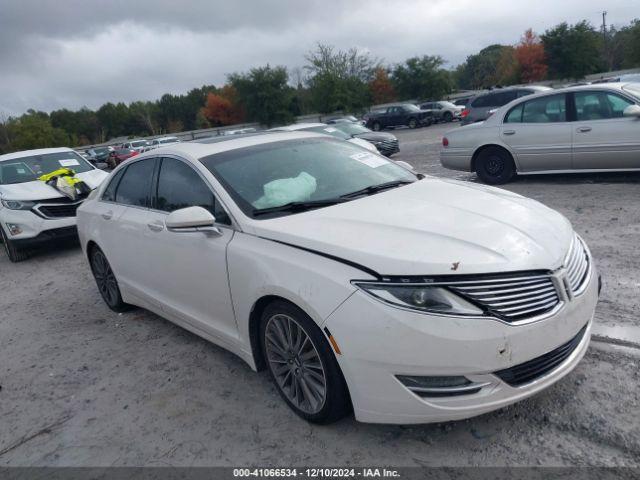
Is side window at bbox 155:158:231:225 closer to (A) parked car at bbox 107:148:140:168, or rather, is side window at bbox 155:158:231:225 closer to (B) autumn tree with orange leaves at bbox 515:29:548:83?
(A) parked car at bbox 107:148:140:168

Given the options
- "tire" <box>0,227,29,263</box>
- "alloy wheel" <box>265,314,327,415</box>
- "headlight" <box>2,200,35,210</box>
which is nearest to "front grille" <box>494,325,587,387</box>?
"alloy wheel" <box>265,314,327,415</box>

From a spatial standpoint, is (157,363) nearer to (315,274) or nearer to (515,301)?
(315,274)

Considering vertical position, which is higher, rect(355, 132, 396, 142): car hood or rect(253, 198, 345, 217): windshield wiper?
rect(253, 198, 345, 217): windshield wiper

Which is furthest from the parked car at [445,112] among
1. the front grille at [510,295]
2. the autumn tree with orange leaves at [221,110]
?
the autumn tree with orange leaves at [221,110]

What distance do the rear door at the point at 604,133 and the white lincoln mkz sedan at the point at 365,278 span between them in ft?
16.1

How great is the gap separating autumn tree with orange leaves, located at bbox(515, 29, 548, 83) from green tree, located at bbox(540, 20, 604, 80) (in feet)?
8.81

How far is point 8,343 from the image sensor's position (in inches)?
194

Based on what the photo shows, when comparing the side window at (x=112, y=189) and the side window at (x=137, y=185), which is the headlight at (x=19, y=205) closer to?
the side window at (x=112, y=189)

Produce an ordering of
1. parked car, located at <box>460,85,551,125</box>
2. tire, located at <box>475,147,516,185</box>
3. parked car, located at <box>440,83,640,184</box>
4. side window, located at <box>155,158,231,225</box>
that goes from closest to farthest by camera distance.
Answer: side window, located at <box>155,158,231,225</box>, parked car, located at <box>440,83,640,184</box>, tire, located at <box>475,147,516,185</box>, parked car, located at <box>460,85,551,125</box>

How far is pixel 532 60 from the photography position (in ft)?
165

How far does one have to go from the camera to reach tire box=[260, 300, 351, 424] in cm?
265

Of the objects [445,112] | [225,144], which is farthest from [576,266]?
[445,112]

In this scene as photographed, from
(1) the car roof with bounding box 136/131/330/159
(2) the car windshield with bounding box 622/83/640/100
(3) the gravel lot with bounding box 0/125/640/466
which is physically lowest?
(3) the gravel lot with bounding box 0/125/640/466

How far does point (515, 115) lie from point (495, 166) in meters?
0.90
